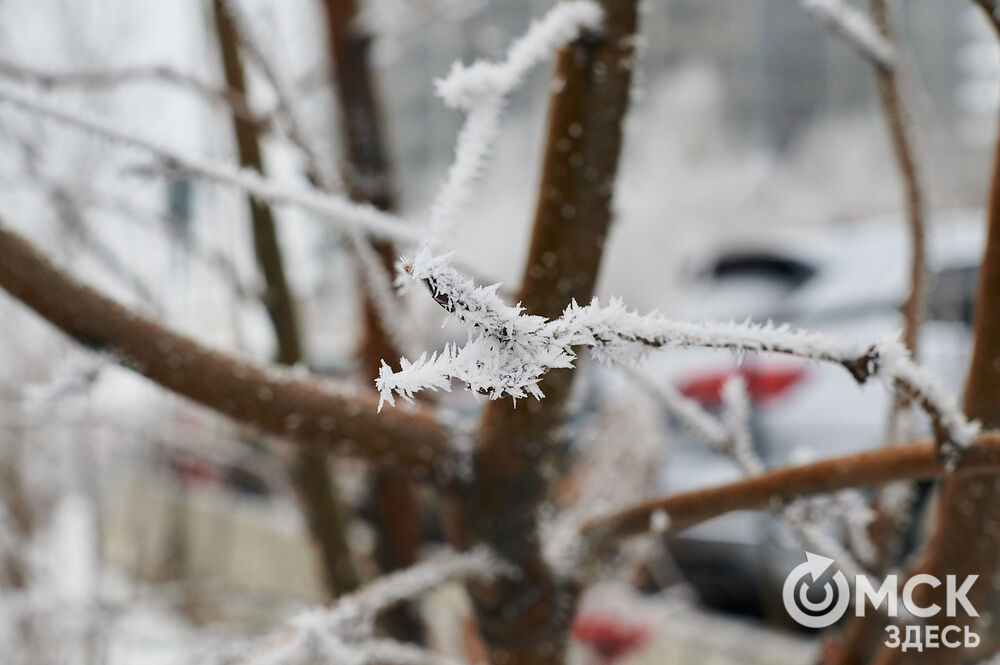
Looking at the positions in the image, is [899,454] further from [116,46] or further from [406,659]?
[116,46]

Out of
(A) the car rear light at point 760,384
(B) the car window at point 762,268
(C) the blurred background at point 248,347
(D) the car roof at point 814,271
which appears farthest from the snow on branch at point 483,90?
(B) the car window at point 762,268

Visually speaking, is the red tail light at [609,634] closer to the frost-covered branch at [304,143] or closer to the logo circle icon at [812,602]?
the logo circle icon at [812,602]

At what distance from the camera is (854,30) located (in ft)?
2.51

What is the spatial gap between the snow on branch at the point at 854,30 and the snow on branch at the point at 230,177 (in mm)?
398

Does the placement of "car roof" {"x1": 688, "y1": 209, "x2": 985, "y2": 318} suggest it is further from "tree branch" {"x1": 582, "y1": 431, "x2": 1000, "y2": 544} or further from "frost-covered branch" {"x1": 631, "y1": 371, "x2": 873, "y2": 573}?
"tree branch" {"x1": 582, "y1": 431, "x2": 1000, "y2": 544}

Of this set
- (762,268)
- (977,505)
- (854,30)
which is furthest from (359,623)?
(762,268)

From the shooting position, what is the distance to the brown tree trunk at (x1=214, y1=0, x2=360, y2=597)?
1.25 metres

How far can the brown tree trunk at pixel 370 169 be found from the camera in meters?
1.29

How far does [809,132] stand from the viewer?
2153 cm

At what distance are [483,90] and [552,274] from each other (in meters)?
0.17

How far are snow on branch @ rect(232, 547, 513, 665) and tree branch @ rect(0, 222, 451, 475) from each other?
0.30ft

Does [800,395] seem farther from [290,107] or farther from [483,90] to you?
[483,90]

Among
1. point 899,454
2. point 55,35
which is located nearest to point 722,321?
point 899,454

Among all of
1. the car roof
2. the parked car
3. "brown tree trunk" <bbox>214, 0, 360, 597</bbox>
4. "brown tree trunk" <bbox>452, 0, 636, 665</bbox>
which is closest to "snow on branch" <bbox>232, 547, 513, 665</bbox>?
"brown tree trunk" <bbox>452, 0, 636, 665</bbox>
